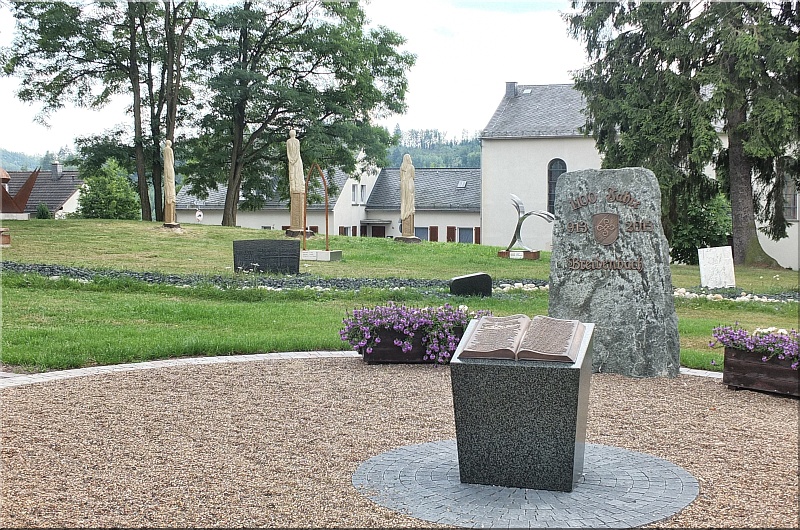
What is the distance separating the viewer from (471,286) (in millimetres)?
14070

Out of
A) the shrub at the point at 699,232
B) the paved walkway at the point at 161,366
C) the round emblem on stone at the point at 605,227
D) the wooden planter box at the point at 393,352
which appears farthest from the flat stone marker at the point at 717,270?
the shrub at the point at 699,232

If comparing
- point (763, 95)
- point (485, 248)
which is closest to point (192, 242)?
point (485, 248)

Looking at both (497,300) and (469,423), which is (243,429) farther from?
(497,300)

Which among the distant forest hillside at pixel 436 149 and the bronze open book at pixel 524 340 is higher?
the distant forest hillside at pixel 436 149

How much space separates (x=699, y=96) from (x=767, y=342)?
18986 mm

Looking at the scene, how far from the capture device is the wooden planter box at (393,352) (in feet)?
28.5

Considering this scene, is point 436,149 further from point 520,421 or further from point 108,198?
point 520,421

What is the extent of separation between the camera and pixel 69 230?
80.2ft

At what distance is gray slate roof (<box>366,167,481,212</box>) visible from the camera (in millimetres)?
49844

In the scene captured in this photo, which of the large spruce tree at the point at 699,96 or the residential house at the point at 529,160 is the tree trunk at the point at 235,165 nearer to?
the residential house at the point at 529,160

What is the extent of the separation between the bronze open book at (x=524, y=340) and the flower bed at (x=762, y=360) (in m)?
2.92

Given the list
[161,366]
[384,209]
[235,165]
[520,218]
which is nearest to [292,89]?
[235,165]

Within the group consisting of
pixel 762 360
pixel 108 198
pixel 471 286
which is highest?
pixel 108 198

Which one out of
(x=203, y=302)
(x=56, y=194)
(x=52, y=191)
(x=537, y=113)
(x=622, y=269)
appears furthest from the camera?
(x=52, y=191)
